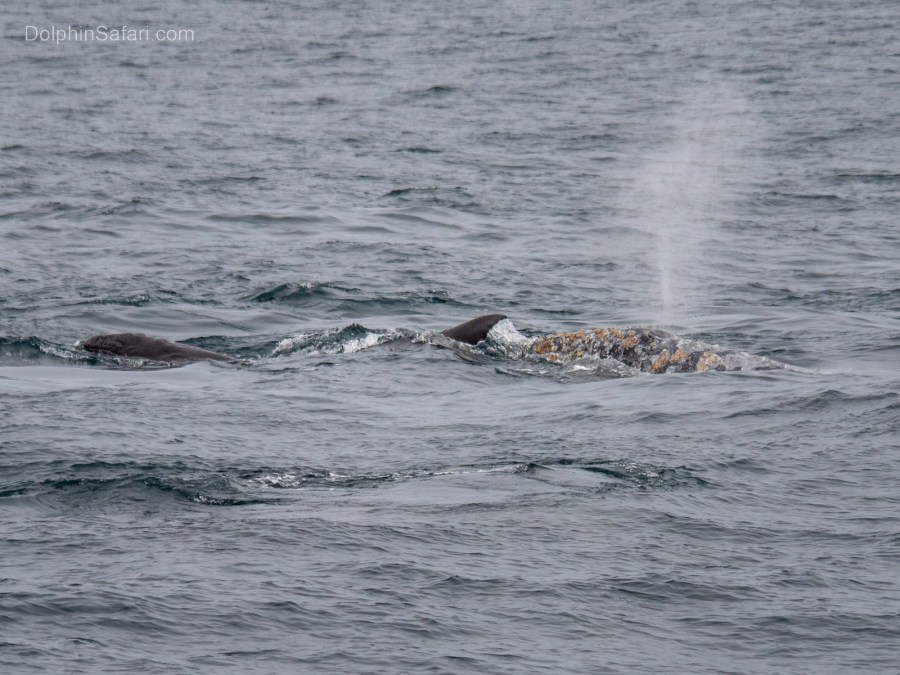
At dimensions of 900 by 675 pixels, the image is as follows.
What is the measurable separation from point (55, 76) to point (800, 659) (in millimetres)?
43149

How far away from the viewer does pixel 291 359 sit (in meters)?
16.0

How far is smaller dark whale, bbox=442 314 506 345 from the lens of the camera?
15.9 m

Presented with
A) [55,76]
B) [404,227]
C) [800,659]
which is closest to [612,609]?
[800,659]

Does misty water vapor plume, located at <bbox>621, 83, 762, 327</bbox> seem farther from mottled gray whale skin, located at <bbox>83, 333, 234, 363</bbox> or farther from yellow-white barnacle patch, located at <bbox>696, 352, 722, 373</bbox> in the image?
mottled gray whale skin, located at <bbox>83, 333, 234, 363</bbox>

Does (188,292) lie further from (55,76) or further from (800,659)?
(55,76)

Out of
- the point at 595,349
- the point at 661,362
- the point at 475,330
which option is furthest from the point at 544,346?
the point at 661,362

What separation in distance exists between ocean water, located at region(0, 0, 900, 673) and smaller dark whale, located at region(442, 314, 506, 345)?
0.28 metres

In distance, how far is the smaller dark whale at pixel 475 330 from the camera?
15898 millimetres

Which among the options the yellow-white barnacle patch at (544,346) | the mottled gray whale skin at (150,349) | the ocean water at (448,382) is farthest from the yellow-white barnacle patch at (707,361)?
the mottled gray whale skin at (150,349)

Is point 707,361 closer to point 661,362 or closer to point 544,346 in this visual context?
point 661,362

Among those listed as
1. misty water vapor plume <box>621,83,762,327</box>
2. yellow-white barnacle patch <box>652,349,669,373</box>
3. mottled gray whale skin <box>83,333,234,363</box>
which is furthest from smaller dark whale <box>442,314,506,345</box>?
misty water vapor plume <box>621,83,762,327</box>

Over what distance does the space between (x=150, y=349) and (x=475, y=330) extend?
3.78m

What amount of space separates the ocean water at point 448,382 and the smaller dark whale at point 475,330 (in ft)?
0.91

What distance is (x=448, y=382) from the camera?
14.7 m
